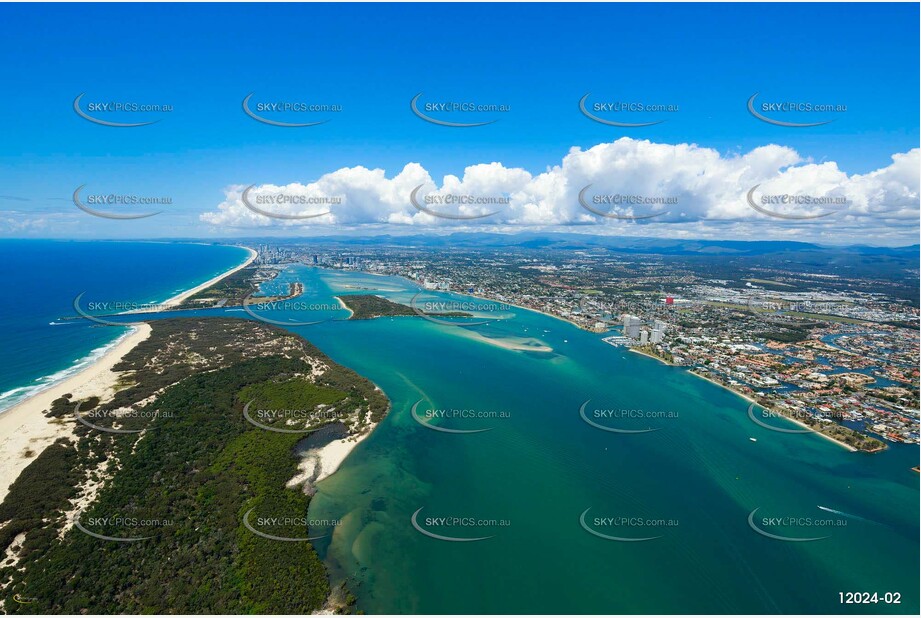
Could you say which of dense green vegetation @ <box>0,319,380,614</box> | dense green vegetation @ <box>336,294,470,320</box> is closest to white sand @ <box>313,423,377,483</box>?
dense green vegetation @ <box>0,319,380,614</box>

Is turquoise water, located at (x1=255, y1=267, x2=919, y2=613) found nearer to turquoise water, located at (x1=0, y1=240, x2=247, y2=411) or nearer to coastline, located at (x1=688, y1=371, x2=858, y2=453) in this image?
coastline, located at (x1=688, y1=371, x2=858, y2=453)

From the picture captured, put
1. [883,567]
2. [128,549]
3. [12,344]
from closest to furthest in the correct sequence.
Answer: [128,549] < [883,567] < [12,344]

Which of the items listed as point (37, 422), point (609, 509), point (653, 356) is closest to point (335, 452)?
point (609, 509)

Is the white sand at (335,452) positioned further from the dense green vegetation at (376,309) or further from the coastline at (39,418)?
the dense green vegetation at (376,309)

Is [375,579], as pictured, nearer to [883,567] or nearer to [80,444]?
[80,444]

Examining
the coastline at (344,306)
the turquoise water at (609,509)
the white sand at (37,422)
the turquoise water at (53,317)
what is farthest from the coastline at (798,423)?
the turquoise water at (53,317)

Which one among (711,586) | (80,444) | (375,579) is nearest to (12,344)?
(80,444)

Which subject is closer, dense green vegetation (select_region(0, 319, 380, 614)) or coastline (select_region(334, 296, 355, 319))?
dense green vegetation (select_region(0, 319, 380, 614))
